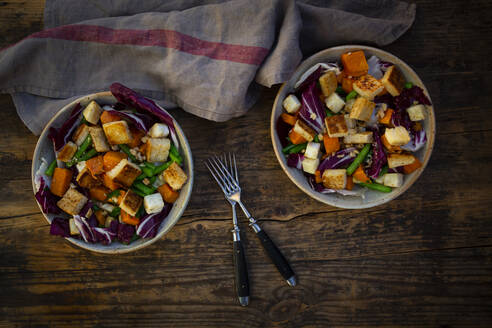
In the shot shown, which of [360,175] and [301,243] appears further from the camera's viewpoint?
[301,243]

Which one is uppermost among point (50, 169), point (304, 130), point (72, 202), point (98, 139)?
point (304, 130)

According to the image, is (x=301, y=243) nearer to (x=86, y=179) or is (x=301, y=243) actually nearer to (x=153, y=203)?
(x=153, y=203)

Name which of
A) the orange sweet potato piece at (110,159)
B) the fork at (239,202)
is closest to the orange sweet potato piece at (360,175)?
the fork at (239,202)

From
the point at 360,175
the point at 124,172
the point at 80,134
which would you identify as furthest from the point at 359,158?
the point at 80,134

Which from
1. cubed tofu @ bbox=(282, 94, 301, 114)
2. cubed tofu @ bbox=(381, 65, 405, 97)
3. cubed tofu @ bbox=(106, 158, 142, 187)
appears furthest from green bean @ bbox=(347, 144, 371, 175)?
cubed tofu @ bbox=(106, 158, 142, 187)

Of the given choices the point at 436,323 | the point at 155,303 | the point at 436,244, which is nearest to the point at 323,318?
the point at 436,323

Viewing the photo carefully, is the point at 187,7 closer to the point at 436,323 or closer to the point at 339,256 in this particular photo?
the point at 339,256
